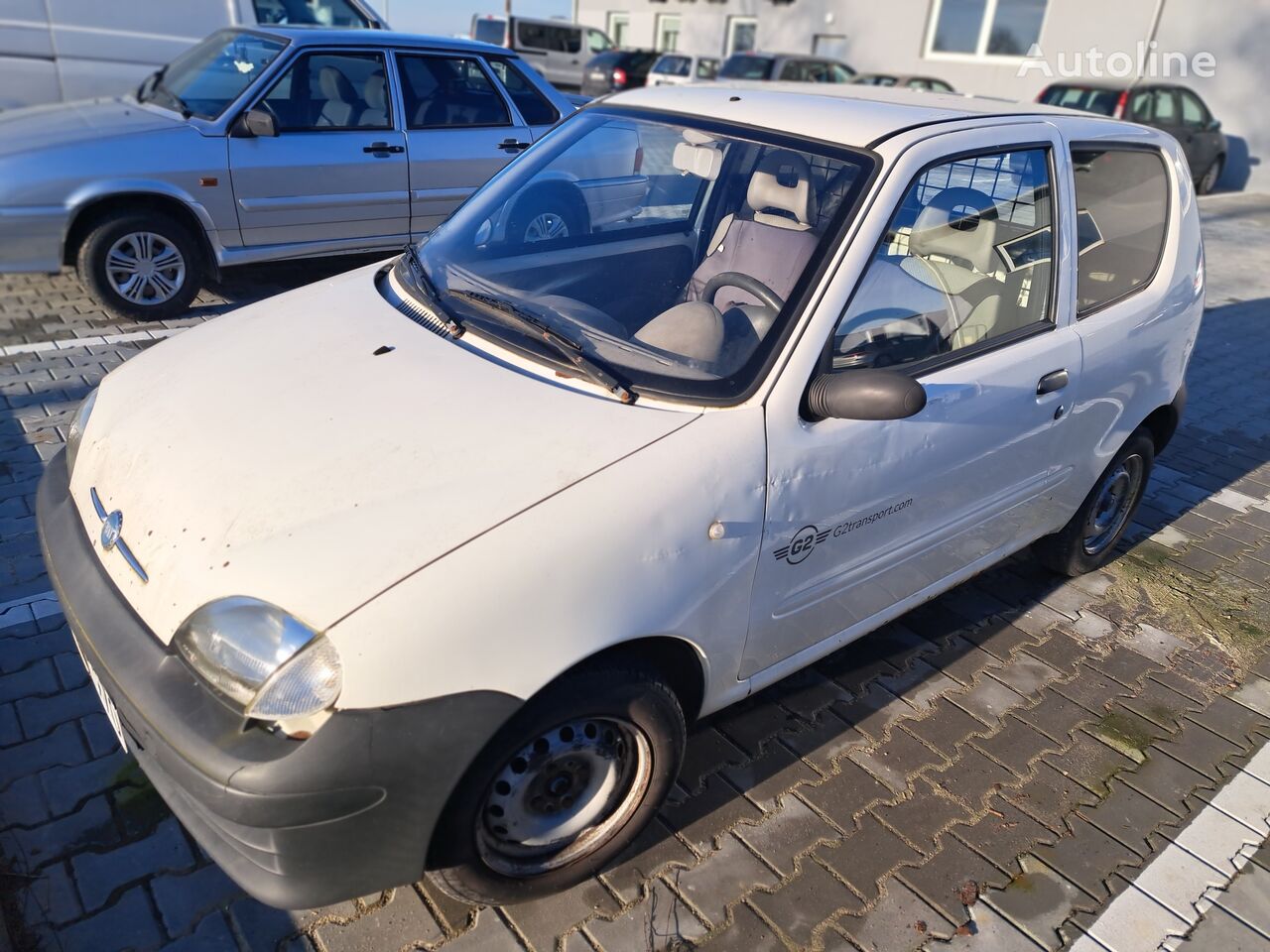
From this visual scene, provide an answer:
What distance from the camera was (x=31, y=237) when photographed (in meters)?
5.48

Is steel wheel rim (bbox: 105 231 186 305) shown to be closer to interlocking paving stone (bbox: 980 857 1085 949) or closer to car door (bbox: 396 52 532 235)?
car door (bbox: 396 52 532 235)

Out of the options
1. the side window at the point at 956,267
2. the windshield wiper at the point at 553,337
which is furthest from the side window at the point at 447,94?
the side window at the point at 956,267

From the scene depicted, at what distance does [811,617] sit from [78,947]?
198 centimetres

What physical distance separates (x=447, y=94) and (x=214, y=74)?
5.10 feet

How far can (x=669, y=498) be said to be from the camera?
81.1 inches

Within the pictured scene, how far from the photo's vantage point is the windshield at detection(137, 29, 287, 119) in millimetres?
6027

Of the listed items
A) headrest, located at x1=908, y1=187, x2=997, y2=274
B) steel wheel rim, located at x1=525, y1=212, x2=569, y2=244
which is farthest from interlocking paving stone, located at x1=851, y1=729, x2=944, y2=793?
steel wheel rim, located at x1=525, y1=212, x2=569, y2=244

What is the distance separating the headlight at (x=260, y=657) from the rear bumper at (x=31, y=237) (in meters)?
4.80

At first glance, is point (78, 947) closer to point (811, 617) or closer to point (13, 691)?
point (13, 691)

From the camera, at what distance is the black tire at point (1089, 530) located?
3.77m

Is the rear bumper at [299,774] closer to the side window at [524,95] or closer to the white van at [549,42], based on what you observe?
the side window at [524,95]

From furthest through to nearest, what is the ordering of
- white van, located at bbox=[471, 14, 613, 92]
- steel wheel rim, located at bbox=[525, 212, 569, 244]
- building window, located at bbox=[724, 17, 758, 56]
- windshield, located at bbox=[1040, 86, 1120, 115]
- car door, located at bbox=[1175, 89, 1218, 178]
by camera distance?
building window, located at bbox=[724, 17, 758, 56]
white van, located at bbox=[471, 14, 613, 92]
car door, located at bbox=[1175, 89, 1218, 178]
windshield, located at bbox=[1040, 86, 1120, 115]
steel wheel rim, located at bbox=[525, 212, 569, 244]

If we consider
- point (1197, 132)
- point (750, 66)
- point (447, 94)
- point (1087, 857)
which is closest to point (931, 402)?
point (1087, 857)

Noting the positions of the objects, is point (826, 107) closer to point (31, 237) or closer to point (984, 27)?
point (31, 237)
